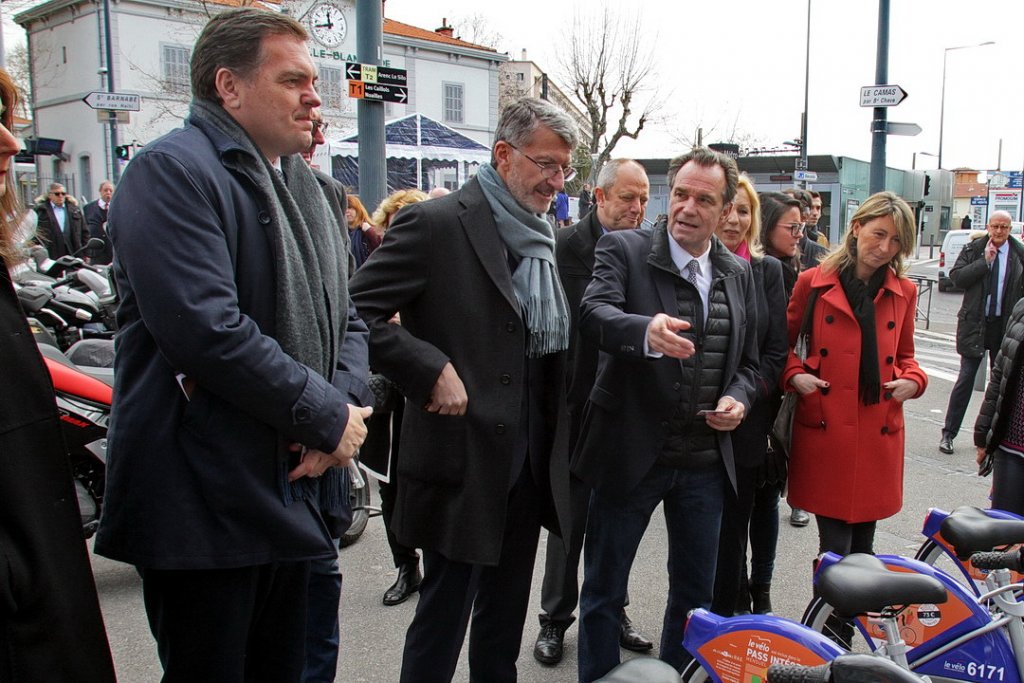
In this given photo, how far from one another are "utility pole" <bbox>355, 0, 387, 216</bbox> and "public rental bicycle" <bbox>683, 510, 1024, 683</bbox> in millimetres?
6110

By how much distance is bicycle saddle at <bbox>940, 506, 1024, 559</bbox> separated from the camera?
2.74 m

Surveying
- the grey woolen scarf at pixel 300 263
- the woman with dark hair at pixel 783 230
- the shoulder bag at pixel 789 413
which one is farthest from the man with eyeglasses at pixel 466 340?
the woman with dark hair at pixel 783 230

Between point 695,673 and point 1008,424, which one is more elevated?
point 1008,424

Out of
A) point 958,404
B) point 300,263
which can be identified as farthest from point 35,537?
point 958,404

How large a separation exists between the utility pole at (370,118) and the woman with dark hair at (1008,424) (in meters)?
5.78

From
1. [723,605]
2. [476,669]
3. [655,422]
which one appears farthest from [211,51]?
[723,605]

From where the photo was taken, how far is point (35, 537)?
1.48 meters

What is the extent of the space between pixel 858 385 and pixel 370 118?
5739 millimetres

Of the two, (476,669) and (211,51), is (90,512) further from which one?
(211,51)


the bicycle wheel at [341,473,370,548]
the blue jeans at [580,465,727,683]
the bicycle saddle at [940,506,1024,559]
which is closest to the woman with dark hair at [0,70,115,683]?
the blue jeans at [580,465,727,683]

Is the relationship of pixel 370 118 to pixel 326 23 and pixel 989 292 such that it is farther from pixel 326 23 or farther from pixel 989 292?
pixel 989 292

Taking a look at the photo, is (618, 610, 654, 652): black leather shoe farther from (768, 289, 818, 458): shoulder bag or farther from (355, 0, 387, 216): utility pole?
(355, 0, 387, 216): utility pole

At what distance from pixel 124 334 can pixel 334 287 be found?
0.50 m

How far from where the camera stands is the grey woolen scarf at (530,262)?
8.45 ft
